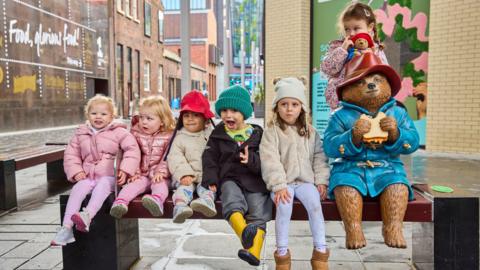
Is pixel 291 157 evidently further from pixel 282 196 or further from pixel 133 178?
pixel 133 178

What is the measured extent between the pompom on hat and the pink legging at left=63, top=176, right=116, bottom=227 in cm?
133

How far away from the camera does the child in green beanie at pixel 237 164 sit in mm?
3047

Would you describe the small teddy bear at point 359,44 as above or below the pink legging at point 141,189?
above

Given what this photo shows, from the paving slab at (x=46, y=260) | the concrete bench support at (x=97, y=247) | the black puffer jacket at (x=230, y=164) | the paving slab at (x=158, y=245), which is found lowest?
the paving slab at (x=158, y=245)

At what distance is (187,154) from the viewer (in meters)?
3.50

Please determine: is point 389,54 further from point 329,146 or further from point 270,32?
point 329,146

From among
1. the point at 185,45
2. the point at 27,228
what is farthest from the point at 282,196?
the point at 185,45

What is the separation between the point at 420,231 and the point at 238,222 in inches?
56.7

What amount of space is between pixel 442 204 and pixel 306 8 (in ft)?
26.8

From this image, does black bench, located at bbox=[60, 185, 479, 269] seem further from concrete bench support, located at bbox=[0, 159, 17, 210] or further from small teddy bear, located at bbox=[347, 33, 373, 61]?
concrete bench support, located at bbox=[0, 159, 17, 210]

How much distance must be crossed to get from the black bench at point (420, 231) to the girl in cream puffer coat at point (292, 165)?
0.43 feet

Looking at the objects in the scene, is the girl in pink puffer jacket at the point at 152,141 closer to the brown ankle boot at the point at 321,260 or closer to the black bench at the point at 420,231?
the black bench at the point at 420,231

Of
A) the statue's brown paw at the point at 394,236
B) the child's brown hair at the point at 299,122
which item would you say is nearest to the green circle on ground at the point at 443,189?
the statue's brown paw at the point at 394,236

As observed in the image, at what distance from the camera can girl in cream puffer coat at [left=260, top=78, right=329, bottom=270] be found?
2938 millimetres
